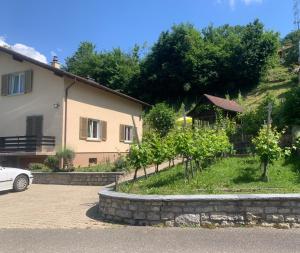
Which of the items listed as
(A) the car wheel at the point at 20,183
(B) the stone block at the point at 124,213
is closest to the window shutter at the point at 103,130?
(A) the car wheel at the point at 20,183

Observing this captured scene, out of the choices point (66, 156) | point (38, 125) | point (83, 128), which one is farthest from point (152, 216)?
point (38, 125)

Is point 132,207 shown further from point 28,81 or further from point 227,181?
point 28,81

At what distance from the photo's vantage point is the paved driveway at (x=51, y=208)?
9438 mm

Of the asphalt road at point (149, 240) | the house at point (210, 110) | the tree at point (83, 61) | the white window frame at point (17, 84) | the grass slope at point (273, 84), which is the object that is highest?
the tree at point (83, 61)

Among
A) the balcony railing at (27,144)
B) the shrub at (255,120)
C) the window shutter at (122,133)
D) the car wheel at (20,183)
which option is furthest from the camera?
the window shutter at (122,133)

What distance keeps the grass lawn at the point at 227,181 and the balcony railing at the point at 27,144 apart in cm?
937

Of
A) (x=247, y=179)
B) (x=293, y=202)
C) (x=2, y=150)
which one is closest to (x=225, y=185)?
(x=247, y=179)

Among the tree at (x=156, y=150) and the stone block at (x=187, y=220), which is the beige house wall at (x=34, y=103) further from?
the stone block at (x=187, y=220)

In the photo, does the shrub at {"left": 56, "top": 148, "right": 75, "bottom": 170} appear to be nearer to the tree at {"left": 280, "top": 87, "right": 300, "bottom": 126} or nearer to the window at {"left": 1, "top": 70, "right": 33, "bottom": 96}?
the window at {"left": 1, "top": 70, "right": 33, "bottom": 96}

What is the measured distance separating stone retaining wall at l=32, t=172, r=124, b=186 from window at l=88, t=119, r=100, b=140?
5.95 m

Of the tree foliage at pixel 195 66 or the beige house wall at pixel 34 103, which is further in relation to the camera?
the tree foliage at pixel 195 66

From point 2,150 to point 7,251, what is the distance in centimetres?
1515

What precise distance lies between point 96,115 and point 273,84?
75.3 ft

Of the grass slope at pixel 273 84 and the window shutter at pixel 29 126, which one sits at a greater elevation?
the grass slope at pixel 273 84
